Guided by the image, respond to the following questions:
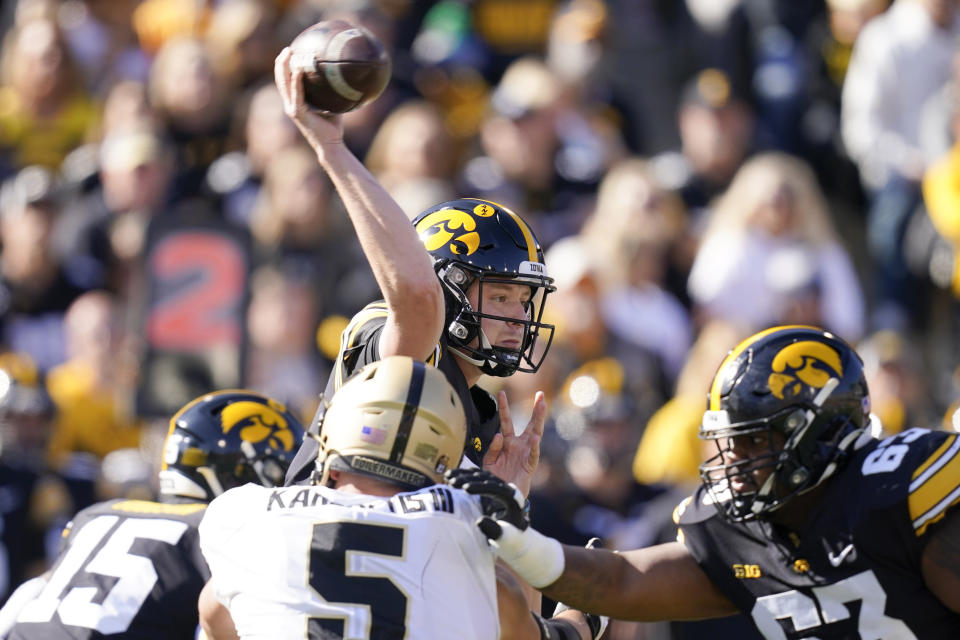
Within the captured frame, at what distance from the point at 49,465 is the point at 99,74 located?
13.5 ft

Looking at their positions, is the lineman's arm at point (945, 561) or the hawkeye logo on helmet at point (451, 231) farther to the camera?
the hawkeye logo on helmet at point (451, 231)

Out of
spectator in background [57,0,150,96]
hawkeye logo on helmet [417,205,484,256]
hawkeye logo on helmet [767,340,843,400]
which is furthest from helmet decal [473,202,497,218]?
spectator in background [57,0,150,96]

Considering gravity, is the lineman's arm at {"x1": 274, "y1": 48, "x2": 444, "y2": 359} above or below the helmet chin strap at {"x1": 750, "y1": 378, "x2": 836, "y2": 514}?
above

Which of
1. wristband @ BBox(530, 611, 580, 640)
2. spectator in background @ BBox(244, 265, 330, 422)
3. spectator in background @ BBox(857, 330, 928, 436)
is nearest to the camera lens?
wristband @ BBox(530, 611, 580, 640)

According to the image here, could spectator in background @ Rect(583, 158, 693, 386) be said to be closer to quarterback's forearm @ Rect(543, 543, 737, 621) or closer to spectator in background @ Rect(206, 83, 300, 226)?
spectator in background @ Rect(206, 83, 300, 226)

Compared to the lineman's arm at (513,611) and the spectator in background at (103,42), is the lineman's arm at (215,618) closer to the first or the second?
the lineman's arm at (513,611)

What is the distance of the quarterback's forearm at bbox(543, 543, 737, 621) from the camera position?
4.61 meters

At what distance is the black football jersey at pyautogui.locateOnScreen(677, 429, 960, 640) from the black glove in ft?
3.68

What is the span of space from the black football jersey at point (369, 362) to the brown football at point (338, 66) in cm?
67

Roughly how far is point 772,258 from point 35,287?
473cm

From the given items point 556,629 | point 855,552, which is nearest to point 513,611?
point 556,629

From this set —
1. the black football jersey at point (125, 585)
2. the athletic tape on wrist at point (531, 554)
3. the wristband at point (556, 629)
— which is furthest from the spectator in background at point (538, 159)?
the athletic tape on wrist at point (531, 554)

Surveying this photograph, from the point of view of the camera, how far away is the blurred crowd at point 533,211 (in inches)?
359

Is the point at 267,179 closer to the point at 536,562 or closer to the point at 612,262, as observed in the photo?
the point at 612,262
